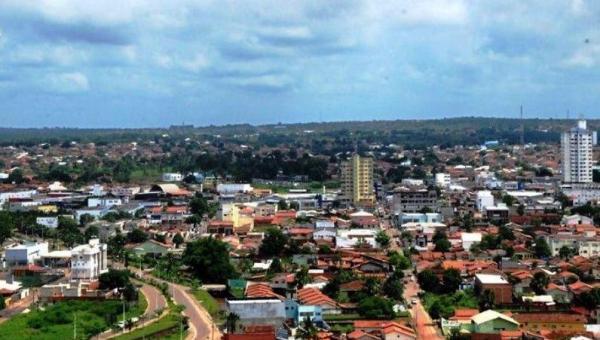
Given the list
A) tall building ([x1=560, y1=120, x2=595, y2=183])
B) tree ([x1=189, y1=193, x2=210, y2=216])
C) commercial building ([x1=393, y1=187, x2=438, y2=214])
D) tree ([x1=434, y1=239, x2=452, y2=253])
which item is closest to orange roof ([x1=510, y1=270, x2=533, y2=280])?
tree ([x1=434, y1=239, x2=452, y2=253])

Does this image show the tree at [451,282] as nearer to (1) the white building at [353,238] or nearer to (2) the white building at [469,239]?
(2) the white building at [469,239]

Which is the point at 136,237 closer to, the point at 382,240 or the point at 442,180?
the point at 382,240

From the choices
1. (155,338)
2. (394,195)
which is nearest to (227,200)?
(394,195)

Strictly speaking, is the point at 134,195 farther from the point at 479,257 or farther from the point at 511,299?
the point at 511,299

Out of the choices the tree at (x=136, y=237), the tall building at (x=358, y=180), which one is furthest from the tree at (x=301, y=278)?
the tall building at (x=358, y=180)

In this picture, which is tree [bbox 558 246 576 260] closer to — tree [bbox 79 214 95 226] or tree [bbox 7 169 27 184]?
tree [bbox 79 214 95 226]

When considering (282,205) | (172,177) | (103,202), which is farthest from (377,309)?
(172,177)
